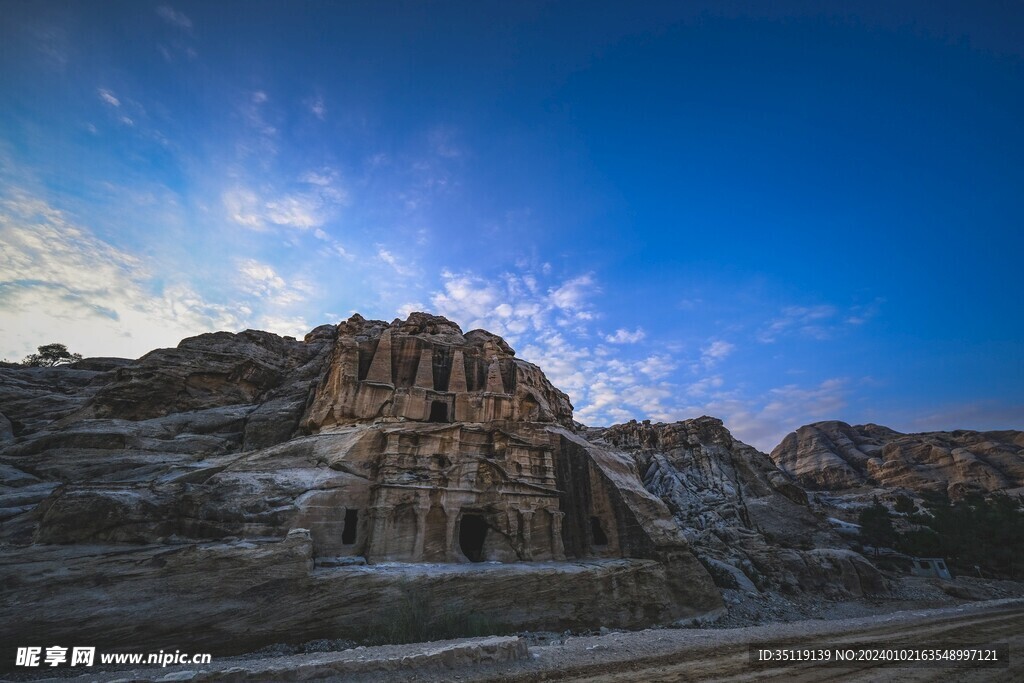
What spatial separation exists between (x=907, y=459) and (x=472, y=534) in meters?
69.5

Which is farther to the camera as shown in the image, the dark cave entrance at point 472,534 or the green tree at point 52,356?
the green tree at point 52,356

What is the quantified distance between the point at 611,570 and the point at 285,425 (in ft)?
70.3

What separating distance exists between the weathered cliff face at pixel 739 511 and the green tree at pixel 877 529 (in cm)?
358

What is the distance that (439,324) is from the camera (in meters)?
38.8

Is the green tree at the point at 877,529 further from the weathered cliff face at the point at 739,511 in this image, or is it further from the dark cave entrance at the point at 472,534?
the dark cave entrance at the point at 472,534

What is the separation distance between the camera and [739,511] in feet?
123

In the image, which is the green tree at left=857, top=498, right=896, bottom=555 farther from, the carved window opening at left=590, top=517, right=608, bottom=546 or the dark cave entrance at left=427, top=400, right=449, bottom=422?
the dark cave entrance at left=427, top=400, right=449, bottom=422

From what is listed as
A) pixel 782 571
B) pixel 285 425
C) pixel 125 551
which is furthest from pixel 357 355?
pixel 782 571

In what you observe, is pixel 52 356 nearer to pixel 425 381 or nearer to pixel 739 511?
pixel 425 381

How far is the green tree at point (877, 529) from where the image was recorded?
36031 mm

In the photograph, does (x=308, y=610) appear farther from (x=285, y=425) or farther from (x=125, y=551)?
(x=285, y=425)

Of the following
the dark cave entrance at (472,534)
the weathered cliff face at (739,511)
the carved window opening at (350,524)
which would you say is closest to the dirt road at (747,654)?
the weathered cliff face at (739,511)

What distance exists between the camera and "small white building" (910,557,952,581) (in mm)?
32188

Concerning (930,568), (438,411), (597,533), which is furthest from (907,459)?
(438,411)
